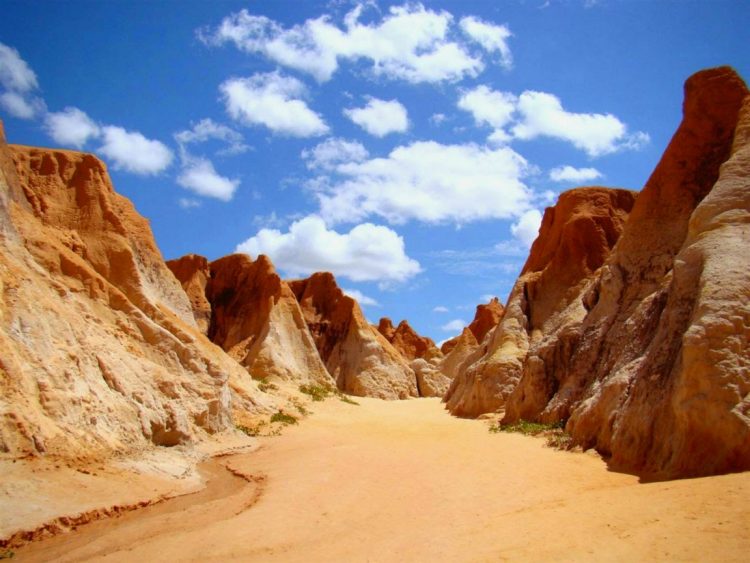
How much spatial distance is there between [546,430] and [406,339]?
157 ft

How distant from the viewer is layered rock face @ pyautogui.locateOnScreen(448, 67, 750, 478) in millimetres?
8477

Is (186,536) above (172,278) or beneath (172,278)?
beneath

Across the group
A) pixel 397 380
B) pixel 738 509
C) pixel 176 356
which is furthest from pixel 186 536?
pixel 397 380

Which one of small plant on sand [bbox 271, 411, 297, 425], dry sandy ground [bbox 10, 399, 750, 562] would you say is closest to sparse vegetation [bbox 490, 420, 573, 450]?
dry sandy ground [bbox 10, 399, 750, 562]

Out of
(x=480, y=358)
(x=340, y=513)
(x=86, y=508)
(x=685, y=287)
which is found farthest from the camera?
(x=480, y=358)

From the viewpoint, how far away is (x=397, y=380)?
3722 cm

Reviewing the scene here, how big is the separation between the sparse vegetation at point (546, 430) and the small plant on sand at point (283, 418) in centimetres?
605

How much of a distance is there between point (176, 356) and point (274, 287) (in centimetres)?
1843

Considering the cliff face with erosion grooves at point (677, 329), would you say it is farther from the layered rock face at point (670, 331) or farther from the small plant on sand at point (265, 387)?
the small plant on sand at point (265, 387)

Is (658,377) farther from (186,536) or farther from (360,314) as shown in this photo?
(360,314)

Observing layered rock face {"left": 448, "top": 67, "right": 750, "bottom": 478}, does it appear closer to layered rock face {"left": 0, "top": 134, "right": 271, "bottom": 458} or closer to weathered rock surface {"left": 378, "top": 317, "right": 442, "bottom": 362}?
layered rock face {"left": 0, "top": 134, "right": 271, "bottom": 458}

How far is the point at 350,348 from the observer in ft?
124

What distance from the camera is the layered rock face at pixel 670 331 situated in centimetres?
848

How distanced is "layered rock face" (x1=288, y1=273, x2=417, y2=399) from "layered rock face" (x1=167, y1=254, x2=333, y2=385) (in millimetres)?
5955
